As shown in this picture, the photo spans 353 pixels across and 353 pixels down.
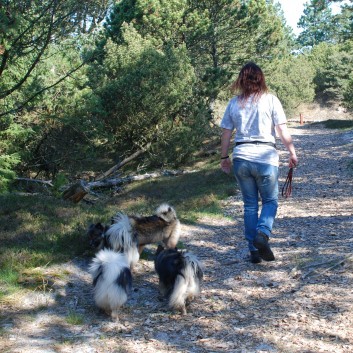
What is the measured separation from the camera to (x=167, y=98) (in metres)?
20.7

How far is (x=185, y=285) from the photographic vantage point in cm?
462

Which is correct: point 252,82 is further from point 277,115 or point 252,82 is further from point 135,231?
point 135,231

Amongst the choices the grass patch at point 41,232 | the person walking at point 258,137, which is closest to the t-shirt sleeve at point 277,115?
the person walking at point 258,137

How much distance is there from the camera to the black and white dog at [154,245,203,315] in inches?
182

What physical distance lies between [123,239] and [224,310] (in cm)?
158

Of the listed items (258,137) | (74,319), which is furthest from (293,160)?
(74,319)

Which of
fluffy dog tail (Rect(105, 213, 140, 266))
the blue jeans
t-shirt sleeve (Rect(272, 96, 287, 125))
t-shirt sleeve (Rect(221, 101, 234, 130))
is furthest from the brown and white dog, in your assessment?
t-shirt sleeve (Rect(272, 96, 287, 125))

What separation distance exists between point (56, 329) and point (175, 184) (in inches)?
507

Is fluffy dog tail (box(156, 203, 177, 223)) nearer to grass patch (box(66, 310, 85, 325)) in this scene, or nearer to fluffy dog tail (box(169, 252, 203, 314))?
fluffy dog tail (box(169, 252, 203, 314))

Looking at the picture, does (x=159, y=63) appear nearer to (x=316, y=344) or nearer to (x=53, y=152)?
(x=53, y=152)

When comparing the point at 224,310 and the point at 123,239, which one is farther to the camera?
the point at 123,239

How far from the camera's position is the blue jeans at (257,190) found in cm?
550

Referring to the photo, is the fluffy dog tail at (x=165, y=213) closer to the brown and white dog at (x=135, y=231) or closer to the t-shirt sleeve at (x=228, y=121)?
the brown and white dog at (x=135, y=231)

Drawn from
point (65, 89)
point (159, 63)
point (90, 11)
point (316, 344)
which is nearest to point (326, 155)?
point (159, 63)
